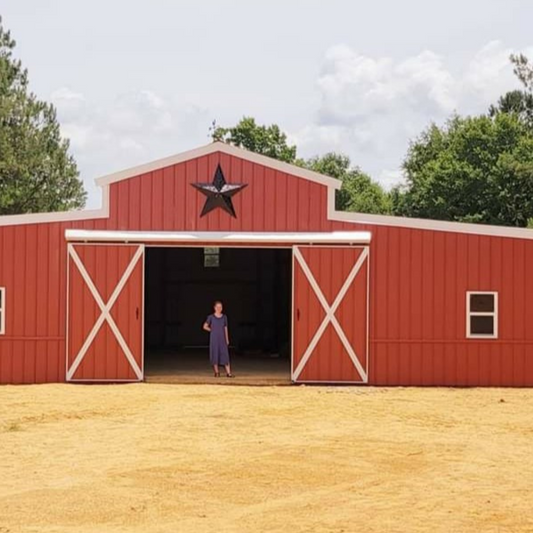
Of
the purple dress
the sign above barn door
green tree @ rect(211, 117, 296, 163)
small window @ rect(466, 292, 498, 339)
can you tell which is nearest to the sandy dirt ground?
small window @ rect(466, 292, 498, 339)

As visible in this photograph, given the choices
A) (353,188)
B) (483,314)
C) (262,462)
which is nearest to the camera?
(262,462)

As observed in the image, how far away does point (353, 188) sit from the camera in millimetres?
72438

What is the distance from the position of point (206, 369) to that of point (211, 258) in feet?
26.7

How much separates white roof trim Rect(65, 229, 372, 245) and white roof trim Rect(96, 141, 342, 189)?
98 cm

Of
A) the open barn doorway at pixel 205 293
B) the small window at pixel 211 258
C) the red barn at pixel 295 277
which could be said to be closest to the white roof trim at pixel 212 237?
the red barn at pixel 295 277

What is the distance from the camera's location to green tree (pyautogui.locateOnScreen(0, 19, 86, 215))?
142 ft

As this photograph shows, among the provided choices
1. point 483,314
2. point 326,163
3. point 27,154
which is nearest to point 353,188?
point 326,163

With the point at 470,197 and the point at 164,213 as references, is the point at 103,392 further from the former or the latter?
the point at 470,197

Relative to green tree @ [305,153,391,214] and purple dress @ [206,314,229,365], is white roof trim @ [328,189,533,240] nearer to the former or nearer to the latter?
purple dress @ [206,314,229,365]

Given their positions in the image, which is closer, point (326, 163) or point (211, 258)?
point (211, 258)

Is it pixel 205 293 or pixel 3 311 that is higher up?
pixel 205 293

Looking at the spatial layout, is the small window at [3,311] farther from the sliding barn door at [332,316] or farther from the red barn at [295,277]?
the sliding barn door at [332,316]

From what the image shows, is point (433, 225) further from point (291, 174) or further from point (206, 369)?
point (206, 369)

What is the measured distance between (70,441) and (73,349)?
6486 mm
